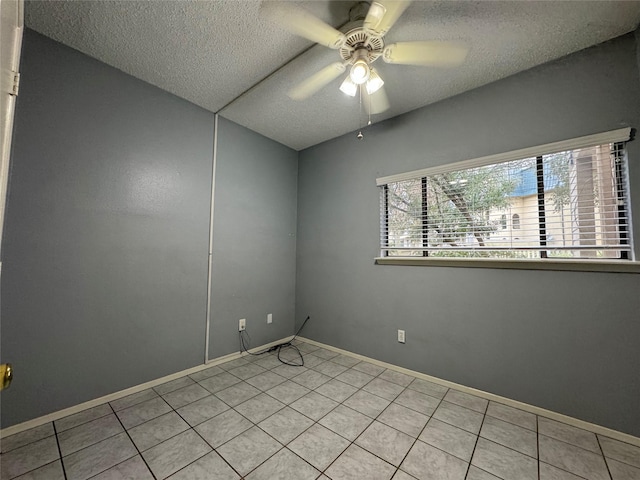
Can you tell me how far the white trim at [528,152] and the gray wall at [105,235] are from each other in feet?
6.31

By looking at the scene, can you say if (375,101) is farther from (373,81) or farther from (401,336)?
(401,336)

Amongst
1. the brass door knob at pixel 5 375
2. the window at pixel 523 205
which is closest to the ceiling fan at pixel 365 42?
the window at pixel 523 205

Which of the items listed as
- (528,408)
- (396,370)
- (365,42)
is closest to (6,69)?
(365,42)

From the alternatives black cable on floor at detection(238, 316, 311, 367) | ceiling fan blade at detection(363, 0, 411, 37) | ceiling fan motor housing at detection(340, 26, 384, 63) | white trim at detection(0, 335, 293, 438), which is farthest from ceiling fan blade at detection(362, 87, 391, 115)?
white trim at detection(0, 335, 293, 438)

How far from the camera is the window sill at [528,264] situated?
5.54 feet

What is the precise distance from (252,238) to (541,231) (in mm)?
2684

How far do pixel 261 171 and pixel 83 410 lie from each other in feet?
8.56

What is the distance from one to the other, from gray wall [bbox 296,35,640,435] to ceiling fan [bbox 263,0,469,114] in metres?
0.66

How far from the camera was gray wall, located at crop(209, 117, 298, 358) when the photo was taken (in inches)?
109

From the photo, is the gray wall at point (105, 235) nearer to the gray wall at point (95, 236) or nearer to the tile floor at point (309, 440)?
the gray wall at point (95, 236)

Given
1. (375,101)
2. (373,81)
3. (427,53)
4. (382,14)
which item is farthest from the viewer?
(375,101)

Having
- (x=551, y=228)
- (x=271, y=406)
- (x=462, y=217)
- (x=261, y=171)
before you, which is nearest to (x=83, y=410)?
(x=271, y=406)

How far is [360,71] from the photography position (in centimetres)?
162

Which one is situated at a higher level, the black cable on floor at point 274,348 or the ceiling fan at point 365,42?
the ceiling fan at point 365,42
